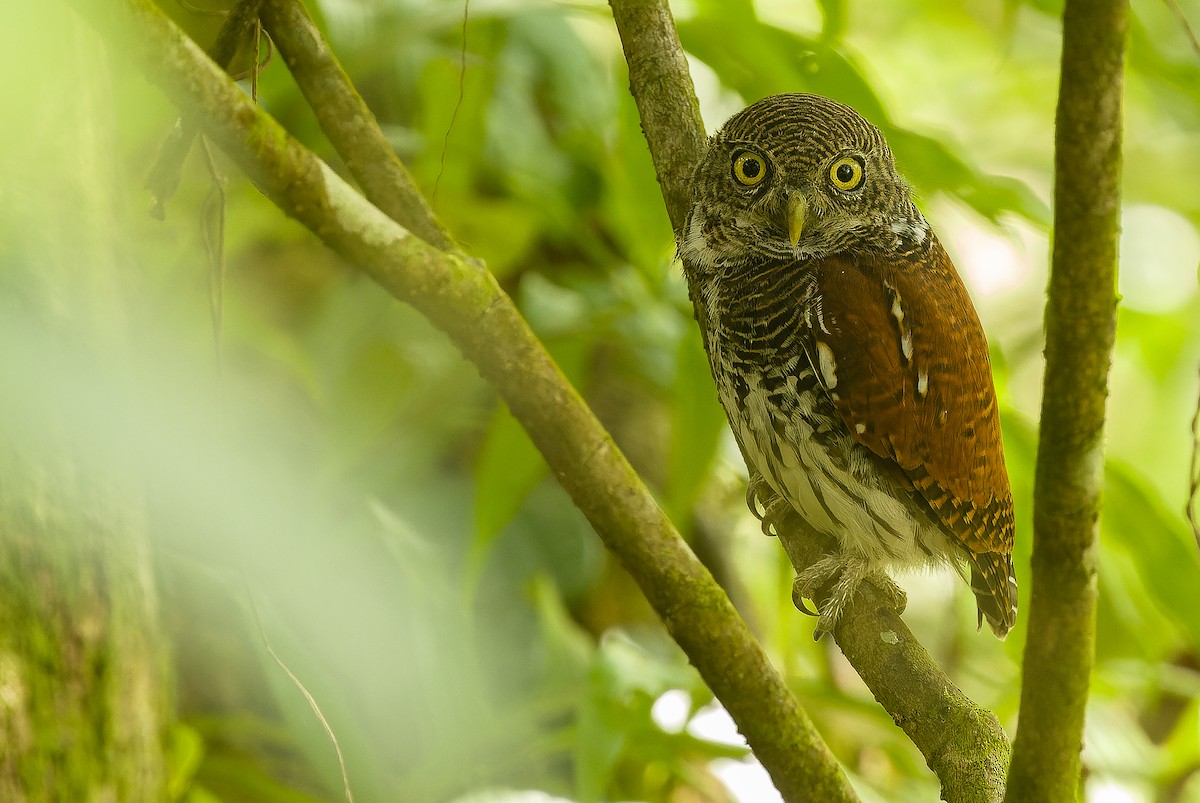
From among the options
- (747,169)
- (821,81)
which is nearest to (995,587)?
(747,169)

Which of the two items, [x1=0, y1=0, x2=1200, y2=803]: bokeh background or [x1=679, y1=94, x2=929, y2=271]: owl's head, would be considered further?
[x1=679, y1=94, x2=929, y2=271]: owl's head

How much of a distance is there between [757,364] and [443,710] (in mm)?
1262

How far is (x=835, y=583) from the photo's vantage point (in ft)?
6.81

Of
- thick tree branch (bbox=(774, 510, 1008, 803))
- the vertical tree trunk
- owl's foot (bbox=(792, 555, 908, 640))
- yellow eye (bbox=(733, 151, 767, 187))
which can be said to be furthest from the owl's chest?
the vertical tree trunk

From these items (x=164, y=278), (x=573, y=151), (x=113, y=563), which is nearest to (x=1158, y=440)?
(x=573, y=151)

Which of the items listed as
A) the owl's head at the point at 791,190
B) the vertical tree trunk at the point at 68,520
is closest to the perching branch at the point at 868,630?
the owl's head at the point at 791,190

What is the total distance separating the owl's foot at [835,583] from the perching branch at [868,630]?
27mm

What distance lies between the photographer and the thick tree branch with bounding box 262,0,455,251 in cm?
168

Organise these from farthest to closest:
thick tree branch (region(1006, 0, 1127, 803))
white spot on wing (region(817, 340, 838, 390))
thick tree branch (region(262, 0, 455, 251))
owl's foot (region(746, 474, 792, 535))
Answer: owl's foot (region(746, 474, 792, 535))
white spot on wing (region(817, 340, 838, 390))
thick tree branch (region(262, 0, 455, 251))
thick tree branch (region(1006, 0, 1127, 803))

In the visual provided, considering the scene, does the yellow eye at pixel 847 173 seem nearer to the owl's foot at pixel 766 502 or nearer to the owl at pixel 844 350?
the owl at pixel 844 350

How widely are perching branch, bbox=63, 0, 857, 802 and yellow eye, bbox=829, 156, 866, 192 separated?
0.93 m

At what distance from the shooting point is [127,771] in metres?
1.96

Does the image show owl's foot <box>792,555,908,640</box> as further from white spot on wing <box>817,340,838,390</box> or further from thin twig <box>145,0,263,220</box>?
thin twig <box>145,0,263,220</box>

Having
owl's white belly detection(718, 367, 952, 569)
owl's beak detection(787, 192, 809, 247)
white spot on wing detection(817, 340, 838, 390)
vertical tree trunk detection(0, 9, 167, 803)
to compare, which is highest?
owl's beak detection(787, 192, 809, 247)
